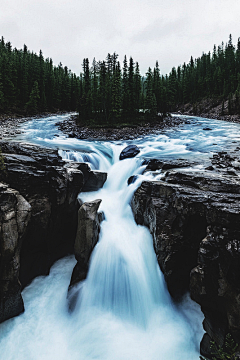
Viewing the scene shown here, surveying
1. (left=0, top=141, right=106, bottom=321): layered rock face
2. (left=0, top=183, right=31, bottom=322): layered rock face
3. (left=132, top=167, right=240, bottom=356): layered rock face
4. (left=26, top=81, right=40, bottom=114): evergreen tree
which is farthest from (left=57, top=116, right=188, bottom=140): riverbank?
(left=26, top=81, right=40, bottom=114): evergreen tree

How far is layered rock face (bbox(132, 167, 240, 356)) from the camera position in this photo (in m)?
5.36

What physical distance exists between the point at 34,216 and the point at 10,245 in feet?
6.54

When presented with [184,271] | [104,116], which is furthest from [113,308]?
[104,116]

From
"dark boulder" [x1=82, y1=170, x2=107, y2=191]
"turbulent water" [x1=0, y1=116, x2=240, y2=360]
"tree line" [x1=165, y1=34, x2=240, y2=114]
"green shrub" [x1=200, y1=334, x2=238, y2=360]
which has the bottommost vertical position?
"turbulent water" [x1=0, y1=116, x2=240, y2=360]

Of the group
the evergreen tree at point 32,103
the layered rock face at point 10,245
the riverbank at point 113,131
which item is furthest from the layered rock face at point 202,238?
the evergreen tree at point 32,103

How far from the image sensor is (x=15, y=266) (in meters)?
6.69

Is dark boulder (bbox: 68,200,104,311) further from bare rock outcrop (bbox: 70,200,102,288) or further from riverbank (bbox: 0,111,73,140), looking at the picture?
riverbank (bbox: 0,111,73,140)

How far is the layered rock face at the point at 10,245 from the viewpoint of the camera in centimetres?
644

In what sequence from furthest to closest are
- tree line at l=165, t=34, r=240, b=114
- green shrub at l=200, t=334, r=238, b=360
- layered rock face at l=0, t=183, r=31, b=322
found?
tree line at l=165, t=34, r=240, b=114, layered rock face at l=0, t=183, r=31, b=322, green shrub at l=200, t=334, r=238, b=360

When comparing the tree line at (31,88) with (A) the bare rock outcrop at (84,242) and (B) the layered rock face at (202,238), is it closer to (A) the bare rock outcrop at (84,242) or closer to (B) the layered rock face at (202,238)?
(A) the bare rock outcrop at (84,242)

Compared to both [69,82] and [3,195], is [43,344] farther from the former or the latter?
[69,82]

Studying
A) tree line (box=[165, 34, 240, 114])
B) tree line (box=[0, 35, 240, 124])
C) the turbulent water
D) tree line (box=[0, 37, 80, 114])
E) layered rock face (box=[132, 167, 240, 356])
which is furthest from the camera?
tree line (box=[165, 34, 240, 114])

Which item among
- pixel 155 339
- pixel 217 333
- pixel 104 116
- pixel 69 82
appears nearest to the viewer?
pixel 217 333

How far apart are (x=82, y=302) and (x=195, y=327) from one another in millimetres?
3952
